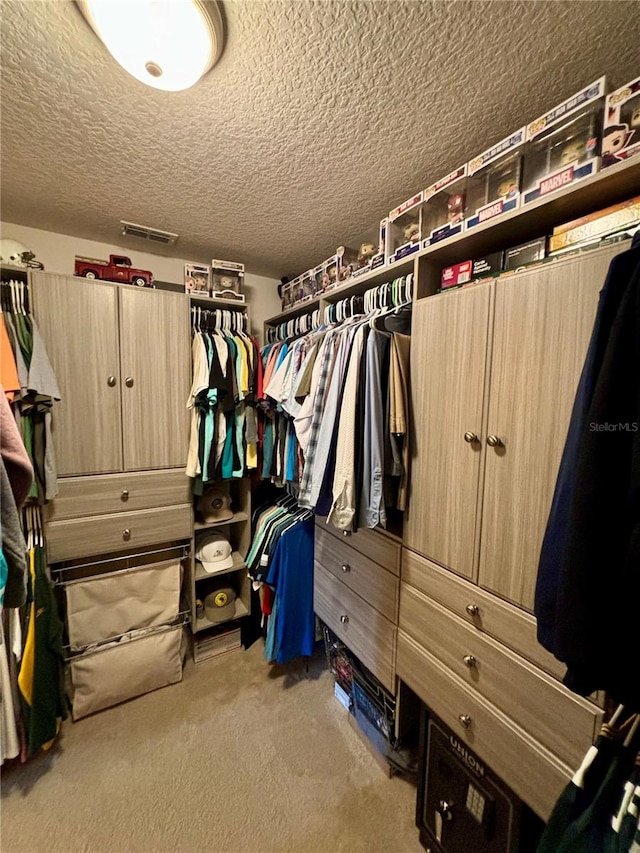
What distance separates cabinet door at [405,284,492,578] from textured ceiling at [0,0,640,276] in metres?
0.58

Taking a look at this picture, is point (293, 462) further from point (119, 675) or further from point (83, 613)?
point (119, 675)

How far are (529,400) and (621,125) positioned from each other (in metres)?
0.67

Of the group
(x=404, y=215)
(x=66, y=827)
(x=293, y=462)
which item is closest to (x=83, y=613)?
(x=66, y=827)

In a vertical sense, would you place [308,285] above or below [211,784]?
above

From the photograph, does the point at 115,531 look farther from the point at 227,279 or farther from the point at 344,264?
the point at 344,264

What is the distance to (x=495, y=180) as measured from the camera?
1.05 m

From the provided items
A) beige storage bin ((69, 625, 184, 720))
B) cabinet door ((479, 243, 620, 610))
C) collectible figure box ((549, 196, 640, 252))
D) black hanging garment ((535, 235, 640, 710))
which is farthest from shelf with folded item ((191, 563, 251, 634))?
collectible figure box ((549, 196, 640, 252))

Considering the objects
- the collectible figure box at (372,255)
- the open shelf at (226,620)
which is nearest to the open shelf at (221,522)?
the open shelf at (226,620)

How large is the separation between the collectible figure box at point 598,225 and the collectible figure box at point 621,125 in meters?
0.10

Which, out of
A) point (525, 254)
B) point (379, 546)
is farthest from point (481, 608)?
point (525, 254)

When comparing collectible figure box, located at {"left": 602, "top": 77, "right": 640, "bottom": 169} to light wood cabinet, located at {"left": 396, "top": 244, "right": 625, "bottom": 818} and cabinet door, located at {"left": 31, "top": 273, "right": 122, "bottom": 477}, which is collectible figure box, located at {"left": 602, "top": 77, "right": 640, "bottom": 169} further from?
cabinet door, located at {"left": 31, "top": 273, "right": 122, "bottom": 477}

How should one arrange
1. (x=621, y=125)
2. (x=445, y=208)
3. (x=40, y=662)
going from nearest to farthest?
1. (x=621, y=125)
2. (x=445, y=208)
3. (x=40, y=662)

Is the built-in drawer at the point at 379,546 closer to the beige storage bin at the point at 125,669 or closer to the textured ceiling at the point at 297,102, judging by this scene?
the beige storage bin at the point at 125,669

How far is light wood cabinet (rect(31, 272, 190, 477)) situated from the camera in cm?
157
